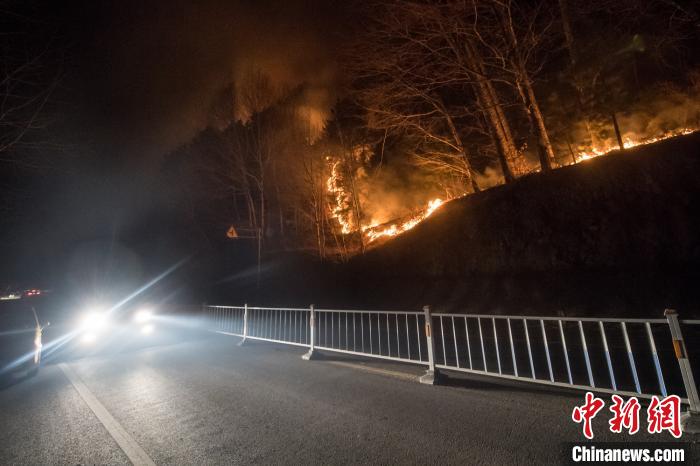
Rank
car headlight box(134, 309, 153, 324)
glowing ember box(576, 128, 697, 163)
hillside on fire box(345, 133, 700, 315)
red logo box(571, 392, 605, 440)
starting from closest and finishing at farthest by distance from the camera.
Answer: red logo box(571, 392, 605, 440) → hillside on fire box(345, 133, 700, 315) → glowing ember box(576, 128, 697, 163) → car headlight box(134, 309, 153, 324)

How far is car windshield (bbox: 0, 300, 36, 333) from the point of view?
750cm

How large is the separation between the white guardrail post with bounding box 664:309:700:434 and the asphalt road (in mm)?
333

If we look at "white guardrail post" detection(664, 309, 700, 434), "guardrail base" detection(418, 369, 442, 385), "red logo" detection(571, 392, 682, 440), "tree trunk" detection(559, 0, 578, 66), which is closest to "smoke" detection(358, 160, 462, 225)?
"tree trunk" detection(559, 0, 578, 66)

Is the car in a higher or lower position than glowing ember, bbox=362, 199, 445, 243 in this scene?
lower

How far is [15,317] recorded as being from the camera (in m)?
7.82

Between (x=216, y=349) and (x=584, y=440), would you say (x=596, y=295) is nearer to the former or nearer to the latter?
(x=584, y=440)

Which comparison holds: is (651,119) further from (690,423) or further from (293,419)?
(293,419)

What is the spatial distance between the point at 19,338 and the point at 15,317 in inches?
26.4

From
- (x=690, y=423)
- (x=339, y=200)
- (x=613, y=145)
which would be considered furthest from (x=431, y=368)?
(x=339, y=200)

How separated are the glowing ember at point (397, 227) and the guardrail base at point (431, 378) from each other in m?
13.5

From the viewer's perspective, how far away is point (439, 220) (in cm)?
1431

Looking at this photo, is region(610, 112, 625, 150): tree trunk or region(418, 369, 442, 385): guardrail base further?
region(610, 112, 625, 150): tree trunk

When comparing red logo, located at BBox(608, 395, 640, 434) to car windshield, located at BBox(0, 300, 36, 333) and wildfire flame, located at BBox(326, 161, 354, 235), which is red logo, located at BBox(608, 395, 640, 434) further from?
wildfire flame, located at BBox(326, 161, 354, 235)

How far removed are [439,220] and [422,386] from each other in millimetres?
10047
